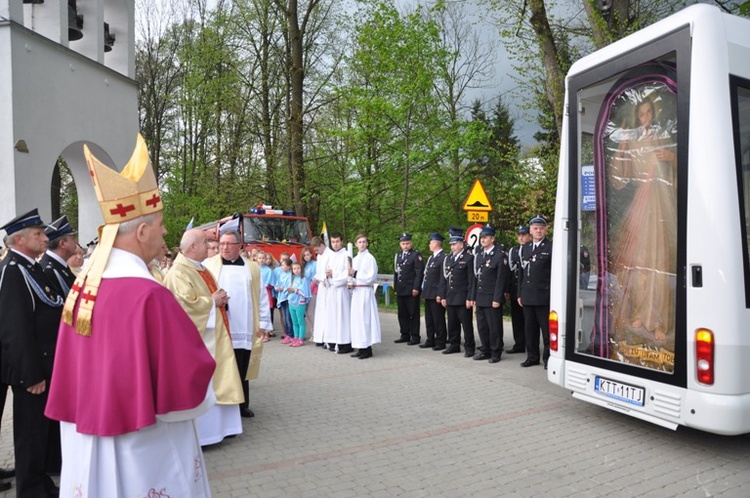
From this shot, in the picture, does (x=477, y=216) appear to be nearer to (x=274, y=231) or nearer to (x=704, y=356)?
(x=704, y=356)

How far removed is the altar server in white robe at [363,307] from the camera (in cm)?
991

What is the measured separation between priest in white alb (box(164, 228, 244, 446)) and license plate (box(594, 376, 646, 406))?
3.32 metres

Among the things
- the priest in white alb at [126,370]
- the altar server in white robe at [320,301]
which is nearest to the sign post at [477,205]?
the altar server in white robe at [320,301]

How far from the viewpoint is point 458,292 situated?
9.82 meters

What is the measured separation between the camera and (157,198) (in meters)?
2.67

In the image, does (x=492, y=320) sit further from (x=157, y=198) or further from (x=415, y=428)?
(x=157, y=198)

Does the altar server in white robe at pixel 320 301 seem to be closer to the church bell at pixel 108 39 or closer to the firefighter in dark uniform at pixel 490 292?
the firefighter in dark uniform at pixel 490 292

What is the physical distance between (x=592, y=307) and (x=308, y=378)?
416 cm

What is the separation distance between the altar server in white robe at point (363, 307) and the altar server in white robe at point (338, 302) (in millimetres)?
195

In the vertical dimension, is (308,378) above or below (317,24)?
below

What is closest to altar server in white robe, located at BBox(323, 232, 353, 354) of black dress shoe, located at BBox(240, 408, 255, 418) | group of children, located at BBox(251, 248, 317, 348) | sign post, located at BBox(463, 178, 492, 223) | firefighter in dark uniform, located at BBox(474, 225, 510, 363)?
group of children, located at BBox(251, 248, 317, 348)

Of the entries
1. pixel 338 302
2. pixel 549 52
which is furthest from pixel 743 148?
pixel 549 52

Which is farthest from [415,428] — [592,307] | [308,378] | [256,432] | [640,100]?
[640,100]

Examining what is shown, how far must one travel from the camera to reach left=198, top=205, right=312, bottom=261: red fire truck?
661 inches
